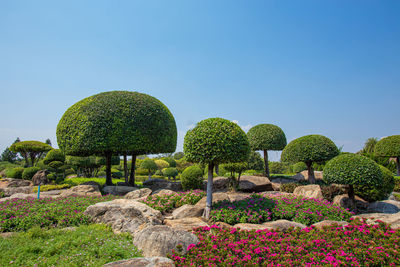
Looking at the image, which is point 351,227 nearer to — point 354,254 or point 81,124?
point 354,254

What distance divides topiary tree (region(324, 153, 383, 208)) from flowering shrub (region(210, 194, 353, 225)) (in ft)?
6.61

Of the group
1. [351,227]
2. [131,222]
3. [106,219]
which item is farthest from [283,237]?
[106,219]

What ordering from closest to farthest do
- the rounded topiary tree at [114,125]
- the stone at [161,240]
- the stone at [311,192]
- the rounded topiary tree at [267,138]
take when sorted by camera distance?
the stone at [161,240] → the stone at [311,192] → the rounded topiary tree at [114,125] → the rounded topiary tree at [267,138]

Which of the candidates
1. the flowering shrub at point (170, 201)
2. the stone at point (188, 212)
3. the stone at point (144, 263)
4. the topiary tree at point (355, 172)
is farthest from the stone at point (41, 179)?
the topiary tree at point (355, 172)

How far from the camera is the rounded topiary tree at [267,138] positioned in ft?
52.0

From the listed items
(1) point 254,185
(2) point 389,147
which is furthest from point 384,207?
(2) point 389,147

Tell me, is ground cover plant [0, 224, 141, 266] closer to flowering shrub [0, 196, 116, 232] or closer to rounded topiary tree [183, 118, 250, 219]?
flowering shrub [0, 196, 116, 232]

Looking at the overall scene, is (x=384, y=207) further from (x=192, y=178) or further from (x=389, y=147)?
(x=389, y=147)

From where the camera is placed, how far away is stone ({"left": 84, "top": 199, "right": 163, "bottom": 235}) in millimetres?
6188

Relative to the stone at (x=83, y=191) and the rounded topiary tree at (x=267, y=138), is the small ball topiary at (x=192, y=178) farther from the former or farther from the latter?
the rounded topiary tree at (x=267, y=138)

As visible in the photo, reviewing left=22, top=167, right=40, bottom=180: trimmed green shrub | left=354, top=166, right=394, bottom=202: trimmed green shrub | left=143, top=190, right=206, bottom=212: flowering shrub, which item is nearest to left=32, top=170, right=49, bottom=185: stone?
left=22, top=167, right=40, bottom=180: trimmed green shrub

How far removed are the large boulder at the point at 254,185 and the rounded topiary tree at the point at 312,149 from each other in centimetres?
268

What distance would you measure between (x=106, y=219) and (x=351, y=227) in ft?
22.1

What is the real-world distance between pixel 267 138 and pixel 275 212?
9.27 metres
